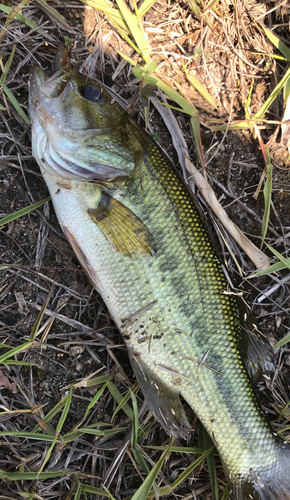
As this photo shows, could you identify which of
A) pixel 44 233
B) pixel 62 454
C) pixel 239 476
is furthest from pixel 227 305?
pixel 62 454

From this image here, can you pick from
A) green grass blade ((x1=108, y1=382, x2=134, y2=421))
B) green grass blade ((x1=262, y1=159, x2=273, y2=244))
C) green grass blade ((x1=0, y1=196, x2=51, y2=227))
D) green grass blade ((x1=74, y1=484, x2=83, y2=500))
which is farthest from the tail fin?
green grass blade ((x1=0, y1=196, x2=51, y2=227))

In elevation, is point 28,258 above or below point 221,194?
above

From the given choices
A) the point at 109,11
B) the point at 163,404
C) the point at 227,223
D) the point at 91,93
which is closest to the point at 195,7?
the point at 109,11

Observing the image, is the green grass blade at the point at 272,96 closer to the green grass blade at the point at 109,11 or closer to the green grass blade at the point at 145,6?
the green grass blade at the point at 145,6

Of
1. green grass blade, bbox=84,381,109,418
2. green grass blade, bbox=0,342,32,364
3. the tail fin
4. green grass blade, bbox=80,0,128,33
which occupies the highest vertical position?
green grass blade, bbox=80,0,128,33

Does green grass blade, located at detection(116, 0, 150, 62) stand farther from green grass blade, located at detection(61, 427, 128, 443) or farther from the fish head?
green grass blade, located at detection(61, 427, 128, 443)

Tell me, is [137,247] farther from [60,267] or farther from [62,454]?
[62,454]
